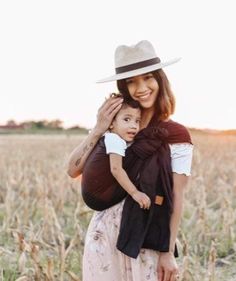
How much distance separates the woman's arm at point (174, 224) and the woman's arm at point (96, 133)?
35 centimetres

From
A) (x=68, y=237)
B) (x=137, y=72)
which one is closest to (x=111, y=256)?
(x=137, y=72)

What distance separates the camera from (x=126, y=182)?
262 cm

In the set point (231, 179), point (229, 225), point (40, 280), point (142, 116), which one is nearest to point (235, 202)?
point (229, 225)

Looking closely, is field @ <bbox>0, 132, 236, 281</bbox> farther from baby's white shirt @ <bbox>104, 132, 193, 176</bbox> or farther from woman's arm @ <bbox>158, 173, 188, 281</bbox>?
baby's white shirt @ <bbox>104, 132, 193, 176</bbox>

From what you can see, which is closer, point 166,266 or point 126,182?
point 126,182

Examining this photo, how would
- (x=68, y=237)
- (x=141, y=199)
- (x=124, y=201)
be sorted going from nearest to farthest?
1. (x=141, y=199)
2. (x=124, y=201)
3. (x=68, y=237)

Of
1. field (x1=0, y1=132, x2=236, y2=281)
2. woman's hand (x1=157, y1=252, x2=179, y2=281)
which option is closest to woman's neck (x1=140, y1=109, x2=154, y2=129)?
woman's hand (x1=157, y1=252, x2=179, y2=281)

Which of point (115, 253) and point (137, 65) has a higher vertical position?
point (137, 65)

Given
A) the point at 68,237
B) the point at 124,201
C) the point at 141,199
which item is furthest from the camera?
the point at 68,237

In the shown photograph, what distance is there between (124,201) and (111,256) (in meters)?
0.24

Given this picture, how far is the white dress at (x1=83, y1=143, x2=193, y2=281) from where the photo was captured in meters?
2.72

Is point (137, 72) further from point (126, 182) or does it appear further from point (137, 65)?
point (126, 182)

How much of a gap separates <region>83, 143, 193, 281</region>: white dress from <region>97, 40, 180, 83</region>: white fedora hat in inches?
13.3

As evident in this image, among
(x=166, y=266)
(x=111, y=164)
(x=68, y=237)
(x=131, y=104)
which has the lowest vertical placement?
(x=68, y=237)
